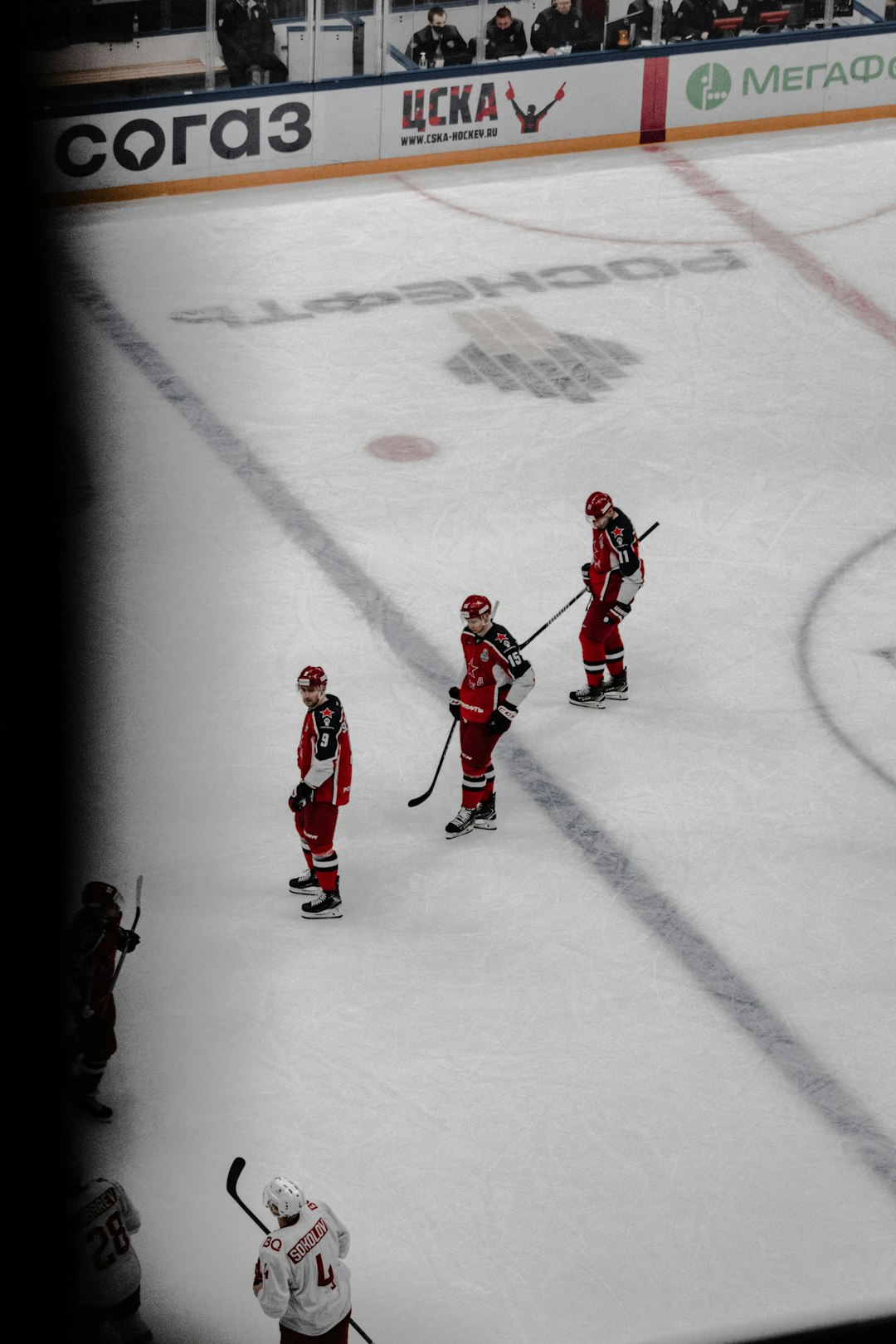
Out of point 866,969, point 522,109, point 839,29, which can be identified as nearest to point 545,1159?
point 866,969

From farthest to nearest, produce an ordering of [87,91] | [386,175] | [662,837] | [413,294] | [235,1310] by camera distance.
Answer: [386,175], [87,91], [413,294], [662,837], [235,1310]

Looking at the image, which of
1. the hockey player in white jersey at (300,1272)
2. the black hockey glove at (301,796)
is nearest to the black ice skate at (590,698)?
the black hockey glove at (301,796)

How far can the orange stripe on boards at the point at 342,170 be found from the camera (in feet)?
39.7

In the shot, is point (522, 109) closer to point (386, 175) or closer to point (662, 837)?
point (386, 175)

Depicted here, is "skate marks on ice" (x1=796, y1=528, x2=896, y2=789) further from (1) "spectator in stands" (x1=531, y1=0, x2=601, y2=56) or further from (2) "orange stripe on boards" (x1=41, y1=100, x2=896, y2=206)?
(1) "spectator in stands" (x1=531, y1=0, x2=601, y2=56)

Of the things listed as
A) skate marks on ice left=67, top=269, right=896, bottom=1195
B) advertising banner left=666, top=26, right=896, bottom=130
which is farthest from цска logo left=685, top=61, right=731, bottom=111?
skate marks on ice left=67, top=269, right=896, bottom=1195

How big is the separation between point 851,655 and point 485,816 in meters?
1.94

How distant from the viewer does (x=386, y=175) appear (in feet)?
42.2

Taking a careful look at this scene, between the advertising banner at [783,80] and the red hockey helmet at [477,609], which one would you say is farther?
the advertising banner at [783,80]

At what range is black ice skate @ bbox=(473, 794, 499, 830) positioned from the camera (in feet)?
20.9

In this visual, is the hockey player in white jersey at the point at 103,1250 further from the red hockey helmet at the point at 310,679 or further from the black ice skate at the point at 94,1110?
the red hockey helmet at the point at 310,679

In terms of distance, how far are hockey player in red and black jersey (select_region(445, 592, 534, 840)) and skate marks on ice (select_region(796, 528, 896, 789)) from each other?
1.47 meters

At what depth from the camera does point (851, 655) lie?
7496mm

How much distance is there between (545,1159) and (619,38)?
33.5 ft
